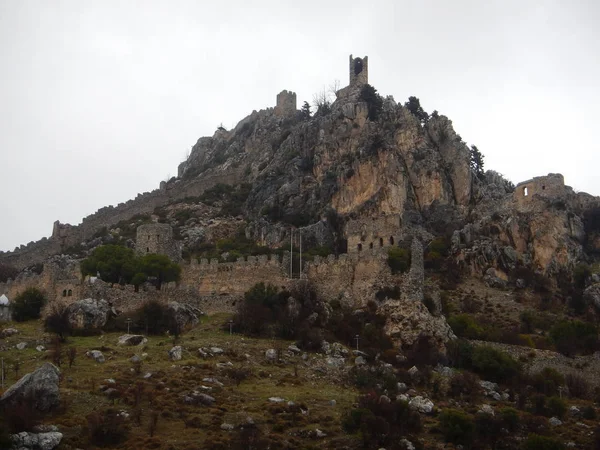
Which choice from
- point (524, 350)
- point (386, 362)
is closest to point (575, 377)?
point (524, 350)

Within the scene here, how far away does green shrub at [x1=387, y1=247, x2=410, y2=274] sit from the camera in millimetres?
52344

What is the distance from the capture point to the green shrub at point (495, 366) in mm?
46688

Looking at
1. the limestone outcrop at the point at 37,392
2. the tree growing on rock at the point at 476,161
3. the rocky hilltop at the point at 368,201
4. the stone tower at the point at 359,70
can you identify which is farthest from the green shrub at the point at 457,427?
the stone tower at the point at 359,70

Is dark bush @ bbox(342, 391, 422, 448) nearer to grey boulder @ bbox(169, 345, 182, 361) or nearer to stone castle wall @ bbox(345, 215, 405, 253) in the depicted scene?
grey boulder @ bbox(169, 345, 182, 361)

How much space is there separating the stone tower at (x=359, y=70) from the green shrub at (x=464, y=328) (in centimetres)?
4785

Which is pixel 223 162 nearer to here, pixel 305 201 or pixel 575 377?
pixel 305 201

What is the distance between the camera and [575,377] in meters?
47.3

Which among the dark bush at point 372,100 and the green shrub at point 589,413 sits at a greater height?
the dark bush at point 372,100

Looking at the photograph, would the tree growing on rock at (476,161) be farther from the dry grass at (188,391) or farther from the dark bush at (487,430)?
the dark bush at (487,430)

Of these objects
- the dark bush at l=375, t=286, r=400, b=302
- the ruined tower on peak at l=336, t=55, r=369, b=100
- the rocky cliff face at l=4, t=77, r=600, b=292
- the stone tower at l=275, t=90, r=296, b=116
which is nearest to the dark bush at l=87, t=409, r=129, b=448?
the dark bush at l=375, t=286, r=400, b=302

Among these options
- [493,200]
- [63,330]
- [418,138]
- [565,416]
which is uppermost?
[418,138]

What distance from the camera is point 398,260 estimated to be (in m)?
52.5

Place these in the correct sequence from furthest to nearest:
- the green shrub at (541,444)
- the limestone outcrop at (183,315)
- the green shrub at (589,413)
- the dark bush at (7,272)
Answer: the dark bush at (7,272), the limestone outcrop at (183,315), the green shrub at (589,413), the green shrub at (541,444)

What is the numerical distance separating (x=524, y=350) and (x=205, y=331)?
19.2 m
